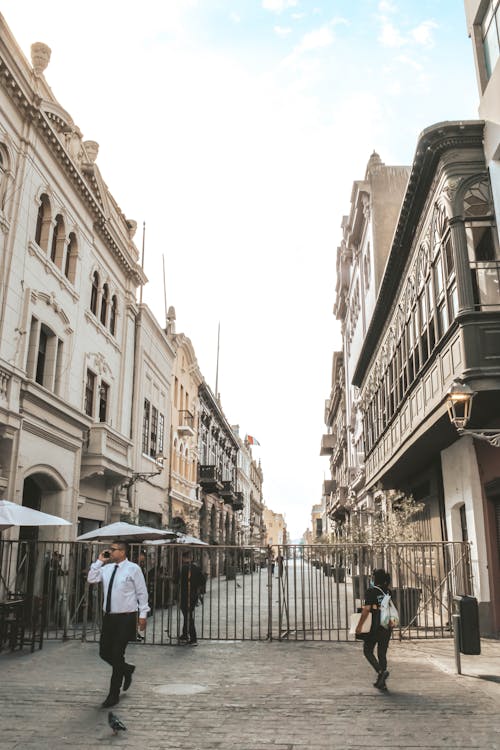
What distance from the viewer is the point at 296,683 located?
931 cm

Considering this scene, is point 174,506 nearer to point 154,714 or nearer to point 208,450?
point 208,450

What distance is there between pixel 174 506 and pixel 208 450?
13.5 m

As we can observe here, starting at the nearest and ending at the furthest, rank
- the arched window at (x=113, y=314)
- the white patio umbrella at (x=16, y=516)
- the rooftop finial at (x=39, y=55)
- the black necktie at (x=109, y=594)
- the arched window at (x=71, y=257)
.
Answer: the black necktie at (x=109, y=594) < the white patio umbrella at (x=16, y=516) < the rooftop finial at (x=39, y=55) < the arched window at (x=71, y=257) < the arched window at (x=113, y=314)

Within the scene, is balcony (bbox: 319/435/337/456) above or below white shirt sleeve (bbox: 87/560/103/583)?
above

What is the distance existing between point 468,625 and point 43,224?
15026 mm

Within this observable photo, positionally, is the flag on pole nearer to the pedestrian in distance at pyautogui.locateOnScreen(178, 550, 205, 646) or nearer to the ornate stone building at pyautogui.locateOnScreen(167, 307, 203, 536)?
the ornate stone building at pyautogui.locateOnScreen(167, 307, 203, 536)

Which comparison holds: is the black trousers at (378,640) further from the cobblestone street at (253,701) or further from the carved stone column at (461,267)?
the carved stone column at (461,267)

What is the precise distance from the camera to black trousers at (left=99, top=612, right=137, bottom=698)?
25.9 feet

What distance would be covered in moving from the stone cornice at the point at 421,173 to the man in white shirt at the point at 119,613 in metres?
10.2

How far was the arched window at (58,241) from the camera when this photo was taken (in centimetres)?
1939

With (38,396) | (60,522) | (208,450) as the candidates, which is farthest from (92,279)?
(208,450)

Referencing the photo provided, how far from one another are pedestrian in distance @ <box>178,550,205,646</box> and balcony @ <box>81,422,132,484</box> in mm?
7672

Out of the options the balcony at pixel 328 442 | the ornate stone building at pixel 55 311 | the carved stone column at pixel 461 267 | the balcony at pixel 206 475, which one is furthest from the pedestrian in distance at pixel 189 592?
the balcony at pixel 328 442

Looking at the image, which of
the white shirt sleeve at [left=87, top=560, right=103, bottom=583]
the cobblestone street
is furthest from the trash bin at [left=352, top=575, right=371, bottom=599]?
the white shirt sleeve at [left=87, top=560, right=103, bottom=583]
